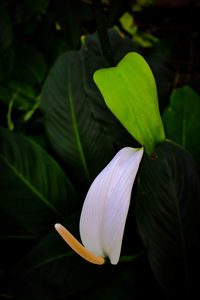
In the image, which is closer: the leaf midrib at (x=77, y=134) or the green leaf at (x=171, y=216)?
the green leaf at (x=171, y=216)

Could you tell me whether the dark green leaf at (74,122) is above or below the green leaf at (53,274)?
above

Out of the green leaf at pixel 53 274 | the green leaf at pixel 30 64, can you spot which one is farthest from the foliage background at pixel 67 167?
the green leaf at pixel 30 64

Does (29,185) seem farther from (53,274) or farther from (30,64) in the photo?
(30,64)

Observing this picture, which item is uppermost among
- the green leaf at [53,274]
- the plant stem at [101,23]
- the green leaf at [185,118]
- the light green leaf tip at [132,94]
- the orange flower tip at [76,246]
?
the plant stem at [101,23]

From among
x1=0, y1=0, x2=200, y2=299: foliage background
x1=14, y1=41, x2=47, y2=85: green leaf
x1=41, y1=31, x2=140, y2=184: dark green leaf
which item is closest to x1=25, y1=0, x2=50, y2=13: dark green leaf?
x1=0, y1=0, x2=200, y2=299: foliage background

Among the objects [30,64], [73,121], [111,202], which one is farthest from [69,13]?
[111,202]

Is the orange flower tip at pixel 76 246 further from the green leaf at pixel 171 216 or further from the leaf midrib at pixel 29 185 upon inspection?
the leaf midrib at pixel 29 185

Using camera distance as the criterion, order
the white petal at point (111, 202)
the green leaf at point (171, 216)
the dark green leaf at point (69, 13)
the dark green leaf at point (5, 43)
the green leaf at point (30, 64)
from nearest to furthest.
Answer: the white petal at point (111, 202) → the green leaf at point (171, 216) → the dark green leaf at point (69, 13) → the dark green leaf at point (5, 43) → the green leaf at point (30, 64)

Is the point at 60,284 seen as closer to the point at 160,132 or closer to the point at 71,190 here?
the point at 71,190

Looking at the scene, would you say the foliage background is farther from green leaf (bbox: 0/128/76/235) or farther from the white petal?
the white petal
